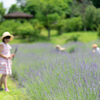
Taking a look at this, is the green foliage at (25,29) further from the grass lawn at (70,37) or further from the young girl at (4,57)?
the young girl at (4,57)

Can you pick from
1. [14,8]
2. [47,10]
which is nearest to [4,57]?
[47,10]

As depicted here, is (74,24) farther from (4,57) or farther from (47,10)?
(4,57)

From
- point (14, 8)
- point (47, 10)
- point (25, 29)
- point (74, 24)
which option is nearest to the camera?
point (25, 29)

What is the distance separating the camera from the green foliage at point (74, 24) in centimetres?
2405

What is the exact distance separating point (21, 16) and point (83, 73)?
68.8 feet

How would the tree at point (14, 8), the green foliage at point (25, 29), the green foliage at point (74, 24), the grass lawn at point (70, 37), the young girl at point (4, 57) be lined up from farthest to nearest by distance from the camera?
the tree at point (14, 8)
the green foliage at point (74, 24)
the green foliage at point (25, 29)
the grass lawn at point (70, 37)
the young girl at point (4, 57)

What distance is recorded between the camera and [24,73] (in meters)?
3.89

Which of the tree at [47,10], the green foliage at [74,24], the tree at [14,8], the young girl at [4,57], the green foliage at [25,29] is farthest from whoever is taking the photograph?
the tree at [14,8]

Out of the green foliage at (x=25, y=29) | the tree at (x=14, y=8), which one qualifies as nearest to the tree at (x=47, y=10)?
the green foliage at (x=25, y=29)

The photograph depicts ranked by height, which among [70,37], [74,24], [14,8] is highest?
[14,8]

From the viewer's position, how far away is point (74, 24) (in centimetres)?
2542

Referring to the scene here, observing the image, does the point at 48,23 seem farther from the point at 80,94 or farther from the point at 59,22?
the point at 80,94

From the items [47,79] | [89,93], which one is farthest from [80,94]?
[47,79]

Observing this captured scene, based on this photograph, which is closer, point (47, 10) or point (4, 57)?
point (4, 57)
